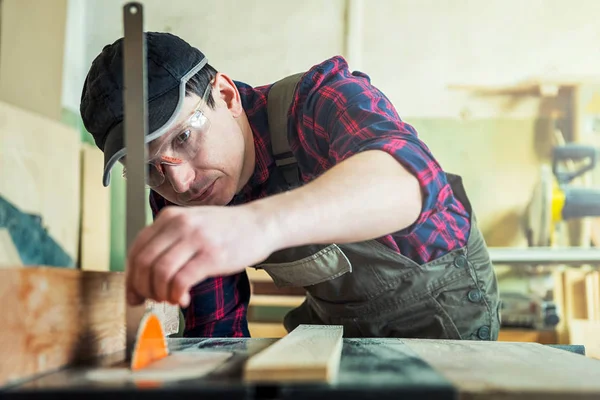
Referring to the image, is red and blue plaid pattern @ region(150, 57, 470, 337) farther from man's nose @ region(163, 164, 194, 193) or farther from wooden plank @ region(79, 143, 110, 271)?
wooden plank @ region(79, 143, 110, 271)

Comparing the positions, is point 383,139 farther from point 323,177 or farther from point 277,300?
point 277,300

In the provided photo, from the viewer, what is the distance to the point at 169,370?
0.73 meters

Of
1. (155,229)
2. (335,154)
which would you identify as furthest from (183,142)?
(155,229)

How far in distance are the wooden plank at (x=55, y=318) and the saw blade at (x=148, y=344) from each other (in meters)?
0.11

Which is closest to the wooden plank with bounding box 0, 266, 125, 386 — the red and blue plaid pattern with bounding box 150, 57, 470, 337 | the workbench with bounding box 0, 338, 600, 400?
the workbench with bounding box 0, 338, 600, 400

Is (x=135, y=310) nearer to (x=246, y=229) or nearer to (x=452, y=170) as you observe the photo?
(x=246, y=229)

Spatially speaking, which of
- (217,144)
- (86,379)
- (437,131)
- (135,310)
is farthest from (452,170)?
(86,379)

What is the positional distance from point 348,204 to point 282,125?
2.02ft

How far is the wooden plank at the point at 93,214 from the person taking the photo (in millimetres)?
2879

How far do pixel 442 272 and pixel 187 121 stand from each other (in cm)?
70

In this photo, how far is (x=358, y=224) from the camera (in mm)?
827

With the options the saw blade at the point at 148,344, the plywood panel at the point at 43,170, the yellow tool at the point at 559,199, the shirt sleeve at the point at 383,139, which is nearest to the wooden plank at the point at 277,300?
the plywood panel at the point at 43,170

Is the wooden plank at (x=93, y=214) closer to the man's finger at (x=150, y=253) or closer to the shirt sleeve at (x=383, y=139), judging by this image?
the shirt sleeve at (x=383, y=139)

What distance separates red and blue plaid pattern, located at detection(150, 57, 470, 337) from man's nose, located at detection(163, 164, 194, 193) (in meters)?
0.19
